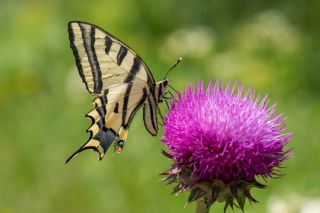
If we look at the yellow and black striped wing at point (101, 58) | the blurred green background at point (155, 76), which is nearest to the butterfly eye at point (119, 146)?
the yellow and black striped wing at point (101, 58)

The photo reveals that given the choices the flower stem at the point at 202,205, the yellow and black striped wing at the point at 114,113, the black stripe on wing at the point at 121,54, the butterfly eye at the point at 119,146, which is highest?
the black stripe on wing at the point at 121,54

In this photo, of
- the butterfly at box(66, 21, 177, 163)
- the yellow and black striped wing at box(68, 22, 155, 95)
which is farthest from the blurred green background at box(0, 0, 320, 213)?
the yellow and black striped wing at box(68, 22, 155, 95)

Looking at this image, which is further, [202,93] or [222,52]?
[222,52]

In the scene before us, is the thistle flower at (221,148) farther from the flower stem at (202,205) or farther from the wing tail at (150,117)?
the wing tail at (150,117)

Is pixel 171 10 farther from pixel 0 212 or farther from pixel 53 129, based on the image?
pixel 0 212

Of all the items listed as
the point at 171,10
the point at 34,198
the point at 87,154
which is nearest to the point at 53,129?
the point at 87,154

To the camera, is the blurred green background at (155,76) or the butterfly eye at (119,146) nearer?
the butterfly eye at (119,146)
